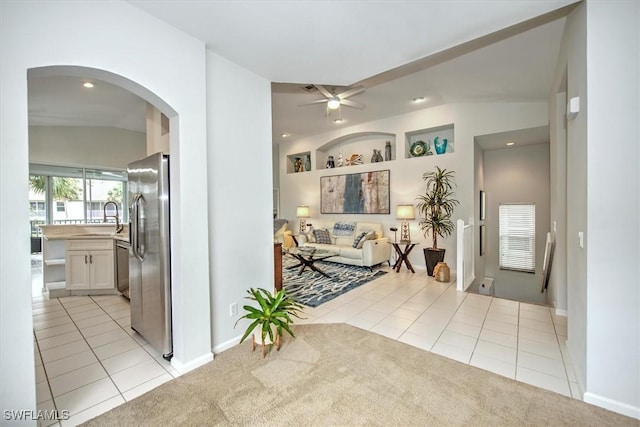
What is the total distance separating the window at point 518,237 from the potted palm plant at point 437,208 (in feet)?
6.08

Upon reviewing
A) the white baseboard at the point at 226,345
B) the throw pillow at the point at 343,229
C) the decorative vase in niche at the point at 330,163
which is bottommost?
the white baseboard at the point at 226,345

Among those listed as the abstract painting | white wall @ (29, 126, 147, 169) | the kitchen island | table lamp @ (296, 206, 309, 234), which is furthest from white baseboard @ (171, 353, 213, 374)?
white wall @ (29, 126, 147, 169)

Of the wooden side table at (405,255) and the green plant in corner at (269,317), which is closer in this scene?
the green plant in corner at (269,317)

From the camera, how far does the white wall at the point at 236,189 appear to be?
2498 millimetres

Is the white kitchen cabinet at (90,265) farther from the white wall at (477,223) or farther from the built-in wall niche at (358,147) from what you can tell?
the white wall at (477,223)

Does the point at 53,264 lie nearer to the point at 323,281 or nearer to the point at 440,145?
the point at 323,281

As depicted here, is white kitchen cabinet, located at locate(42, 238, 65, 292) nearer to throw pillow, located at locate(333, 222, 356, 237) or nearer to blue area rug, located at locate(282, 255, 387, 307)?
blue area rug, located at locate(282, 255, 387, 307)

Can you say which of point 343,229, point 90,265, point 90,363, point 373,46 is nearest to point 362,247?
point 343,229

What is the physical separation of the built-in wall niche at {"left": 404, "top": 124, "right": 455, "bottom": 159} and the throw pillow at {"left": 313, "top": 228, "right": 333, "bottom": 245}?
252cm

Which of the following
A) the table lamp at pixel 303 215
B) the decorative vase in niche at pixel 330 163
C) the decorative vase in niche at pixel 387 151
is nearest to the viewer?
the decorative vase in niche at pixel 387 151

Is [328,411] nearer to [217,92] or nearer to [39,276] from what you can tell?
[217,92]

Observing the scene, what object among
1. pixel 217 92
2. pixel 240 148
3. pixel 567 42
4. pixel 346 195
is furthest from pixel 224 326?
pixel 346 195

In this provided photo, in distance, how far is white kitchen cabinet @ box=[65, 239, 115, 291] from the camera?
404 centimetres

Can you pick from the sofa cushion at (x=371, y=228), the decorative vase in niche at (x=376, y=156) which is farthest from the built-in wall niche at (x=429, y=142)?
the sofa cushion at (x=371, y=228)
